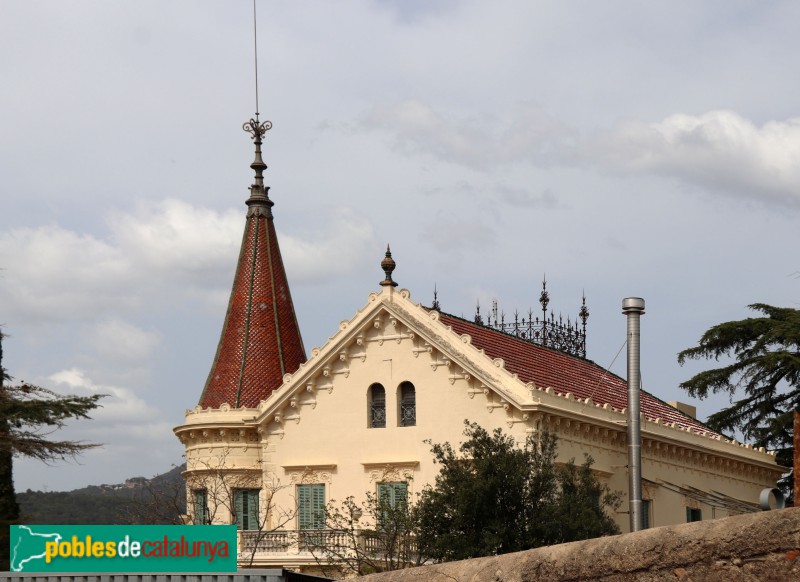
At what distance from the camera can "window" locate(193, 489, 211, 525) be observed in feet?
135

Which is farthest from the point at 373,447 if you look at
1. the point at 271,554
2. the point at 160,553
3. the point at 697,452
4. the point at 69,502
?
the point at 69,502

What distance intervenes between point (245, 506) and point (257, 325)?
553cm

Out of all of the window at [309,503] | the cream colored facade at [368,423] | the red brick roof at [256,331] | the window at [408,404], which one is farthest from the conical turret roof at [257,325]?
the window at [408,404]

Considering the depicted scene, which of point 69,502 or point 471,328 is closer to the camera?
point 471,328

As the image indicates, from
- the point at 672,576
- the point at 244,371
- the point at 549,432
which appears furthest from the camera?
the point at 244,371

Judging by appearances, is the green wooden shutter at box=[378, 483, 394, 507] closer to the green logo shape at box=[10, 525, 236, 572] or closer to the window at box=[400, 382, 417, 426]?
the window at box=[400, 382, 417, 426]

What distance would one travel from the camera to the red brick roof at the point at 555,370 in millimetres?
41156

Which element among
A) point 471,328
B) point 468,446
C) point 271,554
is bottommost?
point 271,554

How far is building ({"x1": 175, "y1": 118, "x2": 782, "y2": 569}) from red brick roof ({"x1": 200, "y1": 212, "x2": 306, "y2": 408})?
0.14ft

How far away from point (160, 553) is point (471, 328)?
862 inches

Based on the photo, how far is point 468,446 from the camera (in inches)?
1377

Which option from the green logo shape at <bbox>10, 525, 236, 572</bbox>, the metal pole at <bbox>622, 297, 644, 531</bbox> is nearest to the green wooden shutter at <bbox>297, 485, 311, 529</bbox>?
the metal pole at <bbox>622, 297, 644, 531</bbox>

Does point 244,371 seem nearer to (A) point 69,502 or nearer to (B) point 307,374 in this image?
(B) point 307,374

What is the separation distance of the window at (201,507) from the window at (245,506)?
859 millimetres
